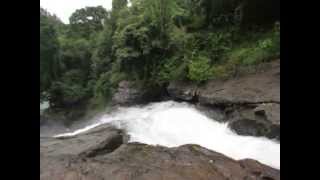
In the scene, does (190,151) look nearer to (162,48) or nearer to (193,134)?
(193,134)

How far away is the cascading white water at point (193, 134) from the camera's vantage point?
6383mm

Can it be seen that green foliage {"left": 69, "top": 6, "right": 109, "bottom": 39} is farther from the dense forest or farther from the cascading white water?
the cascading white water

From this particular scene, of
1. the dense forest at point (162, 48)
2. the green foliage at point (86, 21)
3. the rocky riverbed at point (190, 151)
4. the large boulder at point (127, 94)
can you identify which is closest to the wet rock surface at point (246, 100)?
the rocky riverbed at point (190, 151)

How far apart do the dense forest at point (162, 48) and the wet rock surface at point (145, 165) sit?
182 inches

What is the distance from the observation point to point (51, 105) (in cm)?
1484

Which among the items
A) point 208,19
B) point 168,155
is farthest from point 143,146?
point 208,19

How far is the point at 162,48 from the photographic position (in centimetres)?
1251

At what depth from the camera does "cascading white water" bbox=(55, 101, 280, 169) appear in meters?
6.38

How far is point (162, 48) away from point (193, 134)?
5310mm

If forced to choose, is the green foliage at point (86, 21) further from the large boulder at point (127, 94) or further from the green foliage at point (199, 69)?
the green foliage at point (199, 69)

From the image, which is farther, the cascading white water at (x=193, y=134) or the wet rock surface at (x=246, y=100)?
the wet rock surface at (x=246, y=100)

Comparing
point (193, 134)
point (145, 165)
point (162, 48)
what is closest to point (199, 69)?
point (162, 48)

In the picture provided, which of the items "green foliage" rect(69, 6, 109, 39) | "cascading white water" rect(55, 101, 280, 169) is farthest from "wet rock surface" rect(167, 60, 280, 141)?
"green foliage" rect(69, 6, 109, 39)
